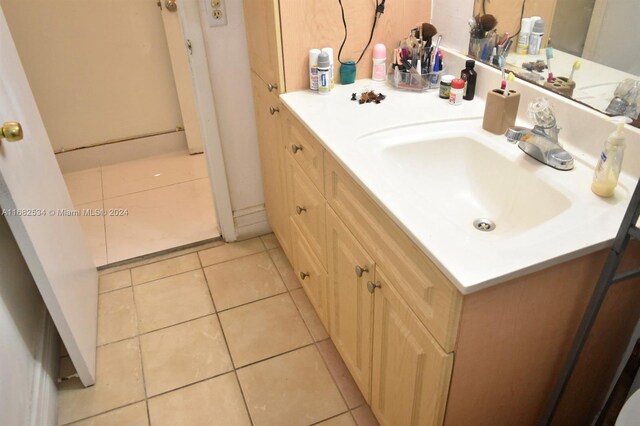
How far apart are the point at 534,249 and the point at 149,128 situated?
8.90ft

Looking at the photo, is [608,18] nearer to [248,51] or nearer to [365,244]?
[365,244]

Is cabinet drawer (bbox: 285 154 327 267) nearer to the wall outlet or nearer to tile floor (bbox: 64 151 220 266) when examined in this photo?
the wall outlet

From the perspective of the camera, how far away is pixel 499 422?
1135mm

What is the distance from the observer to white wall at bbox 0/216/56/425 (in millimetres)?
1283

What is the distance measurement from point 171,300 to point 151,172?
3.95 feet

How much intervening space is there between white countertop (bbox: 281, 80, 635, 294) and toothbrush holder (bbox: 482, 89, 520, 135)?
0.10 ft

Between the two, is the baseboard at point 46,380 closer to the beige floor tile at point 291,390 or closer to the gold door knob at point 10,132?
the beige floor tile at point 291,390

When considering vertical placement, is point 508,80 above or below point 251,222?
above

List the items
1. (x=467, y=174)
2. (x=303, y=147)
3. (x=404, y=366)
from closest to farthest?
(x=404, y=366) < (x=467, y=174) < (x=303, y=147)

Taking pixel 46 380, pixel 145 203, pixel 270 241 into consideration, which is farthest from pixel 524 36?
pixel 145 203

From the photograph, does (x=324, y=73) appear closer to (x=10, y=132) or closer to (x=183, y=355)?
(x=10, y=132)

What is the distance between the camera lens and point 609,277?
900 mm

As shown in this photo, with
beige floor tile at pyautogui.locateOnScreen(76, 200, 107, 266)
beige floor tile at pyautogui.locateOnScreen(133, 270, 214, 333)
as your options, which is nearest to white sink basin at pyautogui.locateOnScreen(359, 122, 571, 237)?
beige floor tile at pyautogui.locateOnScreen(133, 270, 214, 333)

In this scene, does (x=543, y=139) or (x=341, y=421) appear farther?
(x=341, y=421)
